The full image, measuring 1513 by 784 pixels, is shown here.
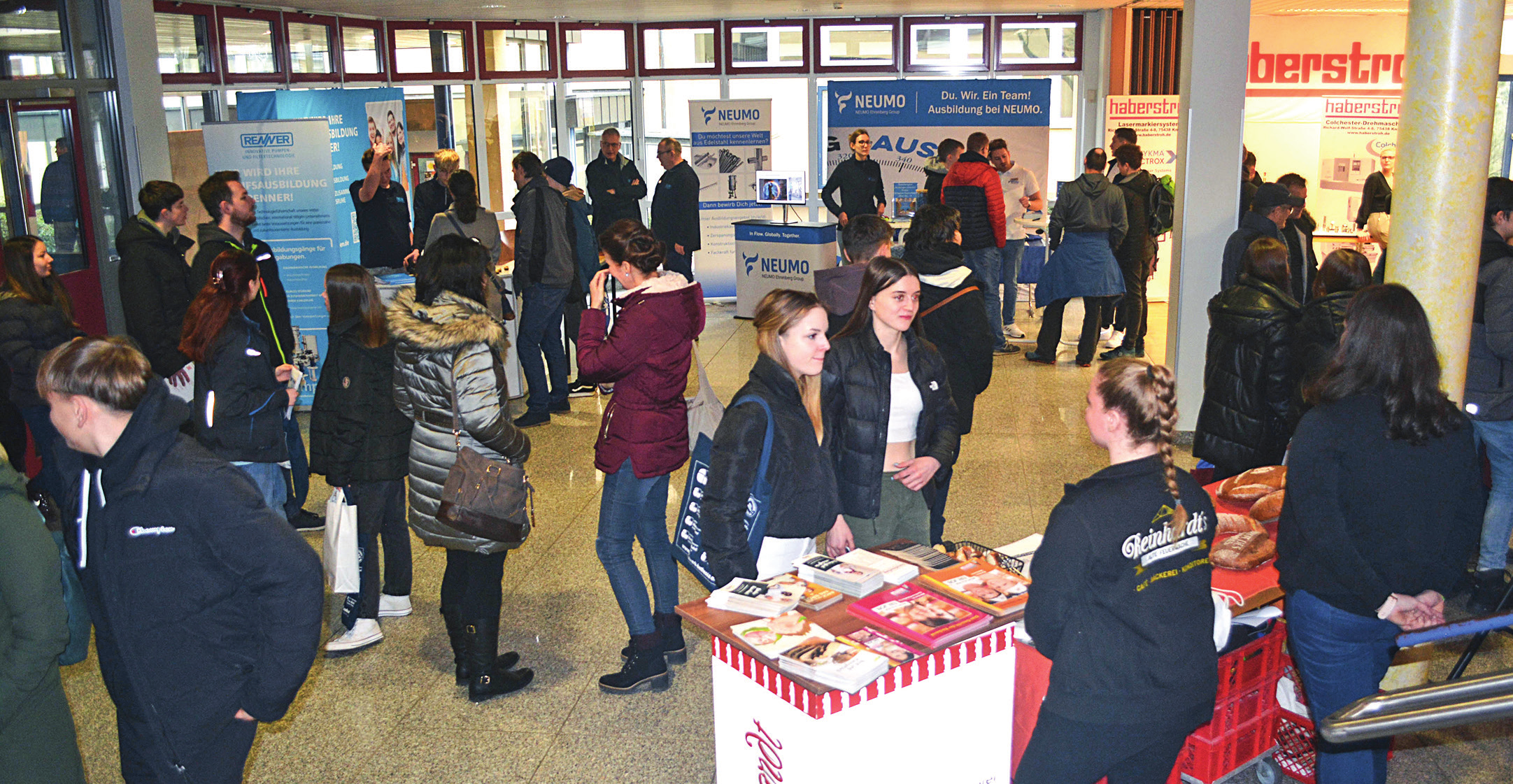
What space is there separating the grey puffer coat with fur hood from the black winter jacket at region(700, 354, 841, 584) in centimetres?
100

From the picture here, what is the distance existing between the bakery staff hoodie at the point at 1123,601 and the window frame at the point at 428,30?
1181 cm

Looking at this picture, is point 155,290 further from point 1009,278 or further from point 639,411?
point 1009,278

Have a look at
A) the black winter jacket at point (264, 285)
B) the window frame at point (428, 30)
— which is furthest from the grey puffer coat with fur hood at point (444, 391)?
the window frame at point (428, 30)

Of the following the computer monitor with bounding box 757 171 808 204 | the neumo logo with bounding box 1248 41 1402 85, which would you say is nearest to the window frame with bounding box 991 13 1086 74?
the neumo logo with bounding box 1248 41 1402 85

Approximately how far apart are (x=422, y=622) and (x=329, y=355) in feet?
4.20

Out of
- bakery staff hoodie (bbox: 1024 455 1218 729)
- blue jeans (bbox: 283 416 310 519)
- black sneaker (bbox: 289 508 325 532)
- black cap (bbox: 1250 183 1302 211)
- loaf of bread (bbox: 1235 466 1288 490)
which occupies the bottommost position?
black sneaker (bbox: 289 508 325 532)

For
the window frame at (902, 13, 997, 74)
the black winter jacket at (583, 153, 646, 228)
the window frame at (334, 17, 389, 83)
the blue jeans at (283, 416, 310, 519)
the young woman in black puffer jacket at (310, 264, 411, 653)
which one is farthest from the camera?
the window frame at (902, 13, 997, 74)

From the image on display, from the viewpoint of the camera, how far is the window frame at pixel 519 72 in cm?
1319

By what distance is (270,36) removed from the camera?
10359 mm

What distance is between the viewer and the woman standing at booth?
266 centimetres

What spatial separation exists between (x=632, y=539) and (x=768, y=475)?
977 mm

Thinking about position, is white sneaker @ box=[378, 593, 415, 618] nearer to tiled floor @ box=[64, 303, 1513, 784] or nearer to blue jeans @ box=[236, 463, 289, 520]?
tiled floor @ box=[64, 303, 1513, 784]

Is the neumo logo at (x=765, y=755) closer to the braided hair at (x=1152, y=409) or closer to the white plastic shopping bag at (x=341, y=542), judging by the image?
the braided hair at (x=1152, y=409)

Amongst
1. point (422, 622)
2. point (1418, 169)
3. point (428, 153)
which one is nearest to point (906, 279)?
point (1418, 169)
